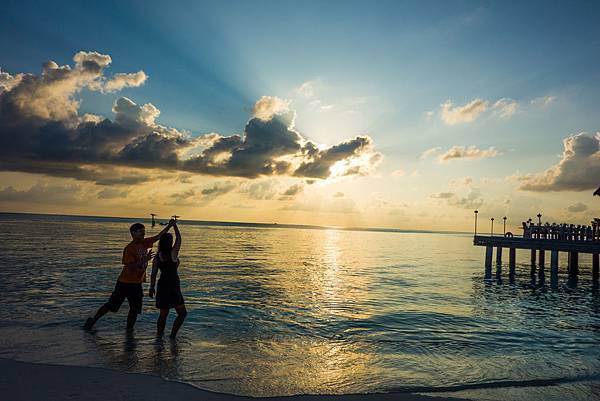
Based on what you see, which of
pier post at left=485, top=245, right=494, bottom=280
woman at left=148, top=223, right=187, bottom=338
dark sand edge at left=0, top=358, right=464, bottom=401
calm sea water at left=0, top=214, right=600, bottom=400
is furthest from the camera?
pier post at left=485, top=245, right=494, bottom=280

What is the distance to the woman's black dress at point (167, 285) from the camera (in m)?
8.42

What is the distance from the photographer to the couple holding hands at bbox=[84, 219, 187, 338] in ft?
27.7

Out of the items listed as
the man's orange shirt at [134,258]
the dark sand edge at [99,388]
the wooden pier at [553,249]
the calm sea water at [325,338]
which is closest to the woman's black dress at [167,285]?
the man's orange shirt at [134,258]

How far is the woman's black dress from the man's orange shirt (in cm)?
61

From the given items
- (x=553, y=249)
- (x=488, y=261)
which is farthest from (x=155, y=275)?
(x=553, y=249)

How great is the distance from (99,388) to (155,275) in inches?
127

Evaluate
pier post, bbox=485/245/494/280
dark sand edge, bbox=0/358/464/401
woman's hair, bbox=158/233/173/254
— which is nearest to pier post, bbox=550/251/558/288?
pier post, bbox=485/245/494/280

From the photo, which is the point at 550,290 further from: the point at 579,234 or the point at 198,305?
the point at 198,305

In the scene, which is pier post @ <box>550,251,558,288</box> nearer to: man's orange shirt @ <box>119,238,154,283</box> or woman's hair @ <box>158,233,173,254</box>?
woman's hair @ <box>158,233,173,254</box>

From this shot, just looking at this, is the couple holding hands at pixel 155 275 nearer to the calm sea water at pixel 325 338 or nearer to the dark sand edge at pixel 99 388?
the calm sea water at pixel 325 338

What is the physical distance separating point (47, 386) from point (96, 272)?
18281 mm

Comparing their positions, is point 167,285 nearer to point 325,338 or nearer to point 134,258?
point 134,258

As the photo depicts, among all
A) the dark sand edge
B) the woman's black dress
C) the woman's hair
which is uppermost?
the woman's hair

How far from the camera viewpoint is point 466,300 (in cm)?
1845
